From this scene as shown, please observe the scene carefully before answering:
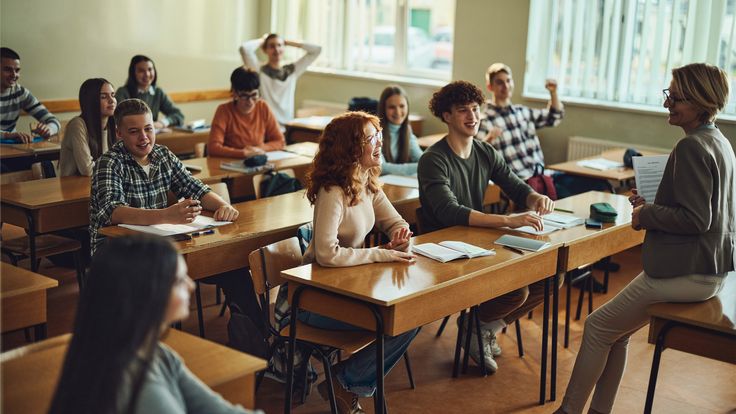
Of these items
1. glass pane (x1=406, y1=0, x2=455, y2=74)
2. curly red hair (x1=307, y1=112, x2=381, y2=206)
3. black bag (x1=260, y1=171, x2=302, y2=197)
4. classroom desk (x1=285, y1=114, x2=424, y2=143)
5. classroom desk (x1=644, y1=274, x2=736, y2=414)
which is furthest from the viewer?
glass pane (x1=406, y1=0, x2=455, y2=74)

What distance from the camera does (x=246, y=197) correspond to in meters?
5.12

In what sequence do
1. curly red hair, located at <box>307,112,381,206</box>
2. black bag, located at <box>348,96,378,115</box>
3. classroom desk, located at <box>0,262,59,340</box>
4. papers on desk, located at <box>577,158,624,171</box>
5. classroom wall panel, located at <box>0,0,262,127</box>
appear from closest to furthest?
classroom desk, located at <box>0,262,59,340</box>
curly red hair, located at <box>307,112,381,206</box>
papers on desk, located at <box>577,158,624,171</box>
black bag, located at <box>348,96,378,115</box>
classroom wall panel, located at <box>0,0,262,127</box>

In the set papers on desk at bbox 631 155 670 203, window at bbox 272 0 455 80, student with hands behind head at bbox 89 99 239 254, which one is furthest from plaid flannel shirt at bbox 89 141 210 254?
window at bbox 272 0 455 80

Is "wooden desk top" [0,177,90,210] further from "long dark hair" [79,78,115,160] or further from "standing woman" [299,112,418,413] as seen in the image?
"standing woman" [299,112,418,413]

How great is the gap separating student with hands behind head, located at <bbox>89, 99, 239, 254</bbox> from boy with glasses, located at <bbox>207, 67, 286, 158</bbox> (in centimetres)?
147

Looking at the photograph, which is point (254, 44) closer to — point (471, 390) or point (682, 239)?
point (471, 390)

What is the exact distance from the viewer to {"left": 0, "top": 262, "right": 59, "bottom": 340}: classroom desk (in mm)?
2732

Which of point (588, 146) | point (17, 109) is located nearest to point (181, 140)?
point (17, 109)

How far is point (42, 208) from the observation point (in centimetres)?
396

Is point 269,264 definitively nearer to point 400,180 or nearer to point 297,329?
point 297,329

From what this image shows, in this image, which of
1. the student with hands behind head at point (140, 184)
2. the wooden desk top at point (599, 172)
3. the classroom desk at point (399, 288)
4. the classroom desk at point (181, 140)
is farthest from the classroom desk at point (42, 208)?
the wooden desk top at point (599, 172)

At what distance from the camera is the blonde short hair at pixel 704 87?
2896mm

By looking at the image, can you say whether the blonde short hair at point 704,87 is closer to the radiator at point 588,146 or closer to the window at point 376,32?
the radiator at point 588,146

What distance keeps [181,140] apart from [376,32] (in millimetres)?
2817
